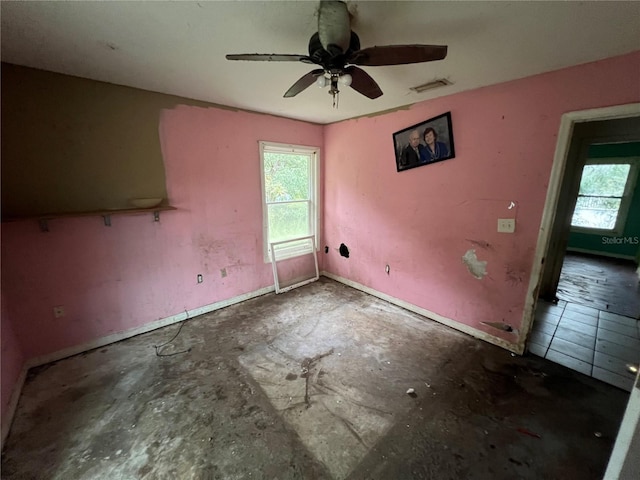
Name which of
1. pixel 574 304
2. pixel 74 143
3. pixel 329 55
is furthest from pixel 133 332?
pixel 574 304

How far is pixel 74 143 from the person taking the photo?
6.88ft

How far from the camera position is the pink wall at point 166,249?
2082 millimetres

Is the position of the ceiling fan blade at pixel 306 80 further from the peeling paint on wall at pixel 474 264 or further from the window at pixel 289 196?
the peeling paint on wall at pixel 474 264

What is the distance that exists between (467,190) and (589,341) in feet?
6.12

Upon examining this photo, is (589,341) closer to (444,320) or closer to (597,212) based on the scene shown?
(444,320)

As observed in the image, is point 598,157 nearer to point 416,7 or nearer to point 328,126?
point 328,126

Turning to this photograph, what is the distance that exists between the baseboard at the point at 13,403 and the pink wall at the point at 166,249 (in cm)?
19

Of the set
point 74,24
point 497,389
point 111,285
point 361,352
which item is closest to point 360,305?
point 361,352

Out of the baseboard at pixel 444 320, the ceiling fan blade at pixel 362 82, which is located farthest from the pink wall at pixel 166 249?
the ceiling fan blade at pixel 362 82

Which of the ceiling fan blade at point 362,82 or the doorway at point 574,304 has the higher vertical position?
the ceiling fan blade at point 362,82

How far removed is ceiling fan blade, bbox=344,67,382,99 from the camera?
1.44 meters

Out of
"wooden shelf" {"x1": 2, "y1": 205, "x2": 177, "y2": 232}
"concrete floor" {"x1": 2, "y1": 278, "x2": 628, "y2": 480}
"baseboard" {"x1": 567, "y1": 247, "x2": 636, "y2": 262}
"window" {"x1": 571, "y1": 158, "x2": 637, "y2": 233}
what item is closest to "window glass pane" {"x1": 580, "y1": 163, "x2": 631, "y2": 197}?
"window" {"x1": 571, "y1": 158, "x2": 637, "y2": 233}

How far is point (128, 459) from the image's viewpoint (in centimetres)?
146

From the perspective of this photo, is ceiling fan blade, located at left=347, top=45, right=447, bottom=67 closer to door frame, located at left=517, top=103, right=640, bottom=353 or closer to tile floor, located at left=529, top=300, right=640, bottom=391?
door frame, located at left=517, top=103, right=640, bottom=353
